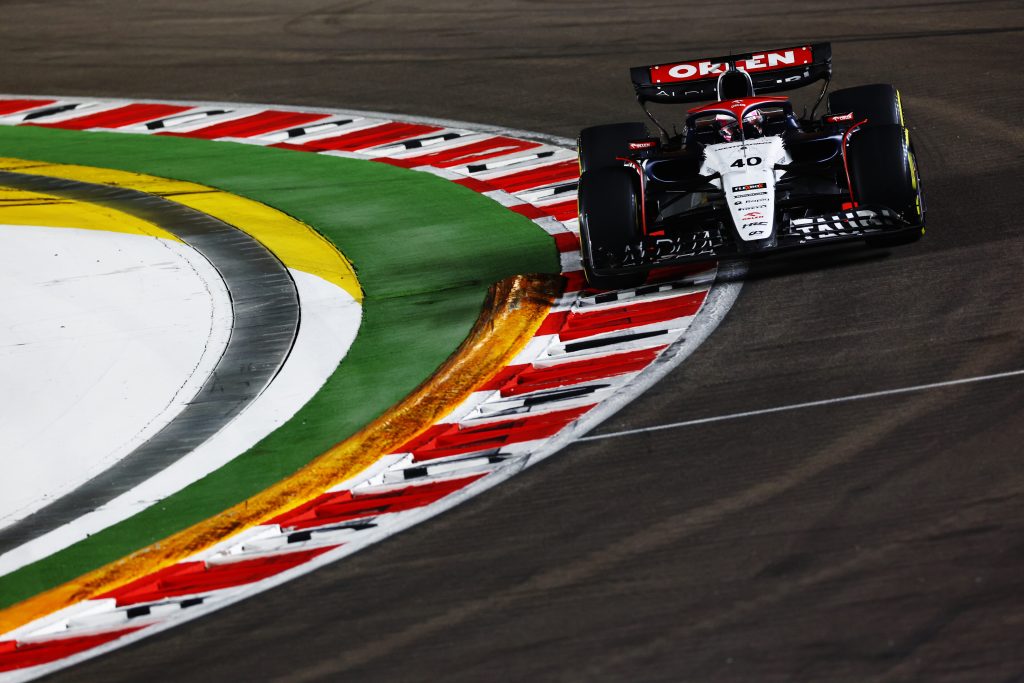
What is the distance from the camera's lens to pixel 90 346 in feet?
28.8

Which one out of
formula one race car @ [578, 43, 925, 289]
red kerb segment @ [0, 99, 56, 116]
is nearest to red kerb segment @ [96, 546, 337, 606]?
formula one race car @ [578, 43, 925, 289]

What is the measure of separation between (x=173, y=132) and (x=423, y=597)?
9.13 meters

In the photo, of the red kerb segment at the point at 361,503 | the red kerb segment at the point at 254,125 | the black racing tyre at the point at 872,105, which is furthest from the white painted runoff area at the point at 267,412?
the red kerb segment at the point at 254,125

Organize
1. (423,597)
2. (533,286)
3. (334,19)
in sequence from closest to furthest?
(423,597)
(533,286)
(334,19)

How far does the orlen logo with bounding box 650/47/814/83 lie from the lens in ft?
32.5

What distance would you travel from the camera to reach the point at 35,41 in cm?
1817

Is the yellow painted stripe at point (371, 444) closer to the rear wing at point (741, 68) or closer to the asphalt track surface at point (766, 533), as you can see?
the asphalt track surface at point (766, 533)

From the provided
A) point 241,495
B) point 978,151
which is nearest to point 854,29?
point 978,151

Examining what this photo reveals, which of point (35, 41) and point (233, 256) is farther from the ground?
point (35, 41)

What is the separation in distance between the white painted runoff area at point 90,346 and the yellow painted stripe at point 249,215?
591mm

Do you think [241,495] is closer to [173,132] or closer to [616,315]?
[616,315]

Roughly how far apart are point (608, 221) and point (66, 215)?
192 inches

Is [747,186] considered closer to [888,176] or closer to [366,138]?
[888,176]

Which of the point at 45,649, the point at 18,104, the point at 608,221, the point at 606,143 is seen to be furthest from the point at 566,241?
the point at 18,104
